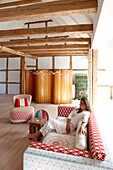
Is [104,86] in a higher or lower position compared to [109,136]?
higher

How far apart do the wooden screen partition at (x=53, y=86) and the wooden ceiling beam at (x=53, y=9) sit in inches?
165

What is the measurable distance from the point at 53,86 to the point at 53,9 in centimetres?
452

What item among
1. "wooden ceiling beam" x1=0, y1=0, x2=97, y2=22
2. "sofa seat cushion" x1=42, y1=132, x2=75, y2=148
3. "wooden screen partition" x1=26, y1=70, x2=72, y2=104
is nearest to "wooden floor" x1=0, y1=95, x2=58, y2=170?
"sofa seat cushion" x1=42, y1=132, x2=75, y2=148

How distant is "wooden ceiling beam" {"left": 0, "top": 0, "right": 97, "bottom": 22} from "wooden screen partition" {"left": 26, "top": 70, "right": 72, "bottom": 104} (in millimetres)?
4195

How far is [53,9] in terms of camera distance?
2213mm

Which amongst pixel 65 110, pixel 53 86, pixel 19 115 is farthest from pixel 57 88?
pixel 65 110

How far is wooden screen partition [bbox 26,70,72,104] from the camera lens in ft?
21.0

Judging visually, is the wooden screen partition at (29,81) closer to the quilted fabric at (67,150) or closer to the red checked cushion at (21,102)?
the red checked cushion at (21,102)

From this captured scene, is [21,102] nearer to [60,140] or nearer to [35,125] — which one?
[35,125]

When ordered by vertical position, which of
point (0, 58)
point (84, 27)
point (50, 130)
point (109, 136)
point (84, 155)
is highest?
point (0, 58)

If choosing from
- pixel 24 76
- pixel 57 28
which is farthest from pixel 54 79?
pixel 57 28

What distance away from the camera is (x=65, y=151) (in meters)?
1.33

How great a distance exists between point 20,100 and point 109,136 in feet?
9.60

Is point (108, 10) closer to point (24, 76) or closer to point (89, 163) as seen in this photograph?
point (89, 163)
